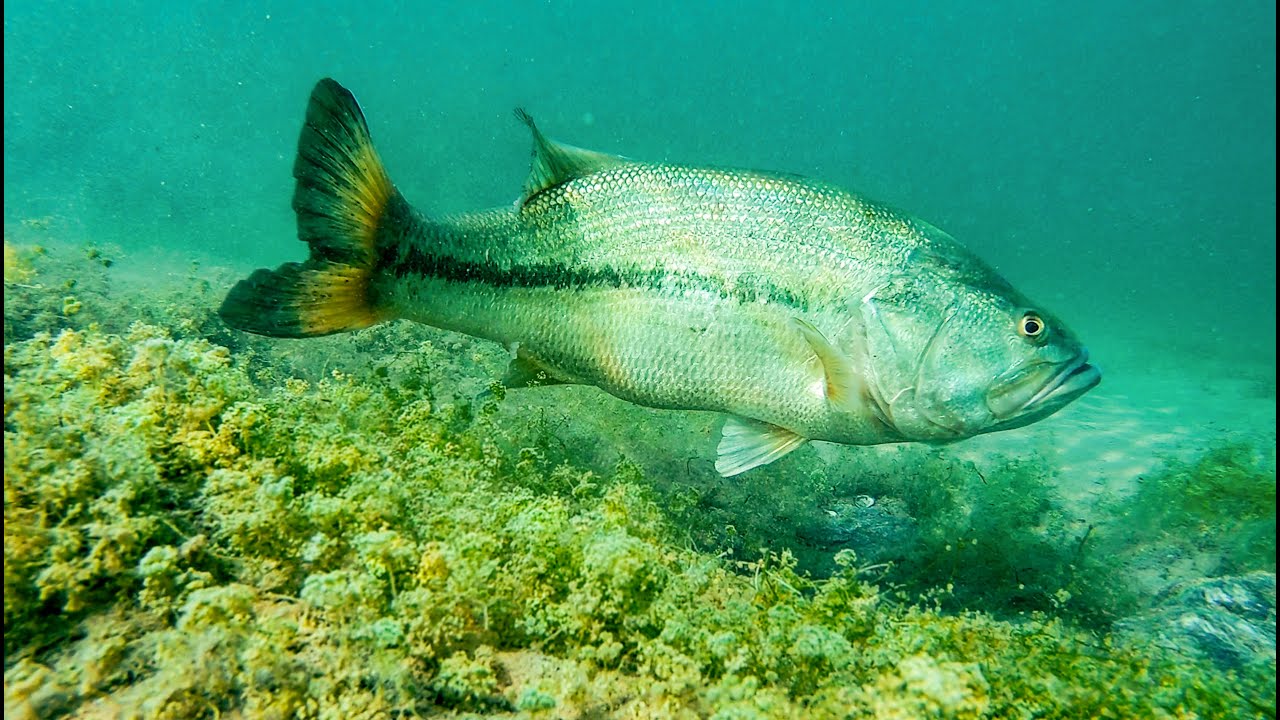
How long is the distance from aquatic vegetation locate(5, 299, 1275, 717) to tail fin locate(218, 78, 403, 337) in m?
0.47

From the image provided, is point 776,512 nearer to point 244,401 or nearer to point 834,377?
point 834,377

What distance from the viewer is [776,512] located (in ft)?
15.4

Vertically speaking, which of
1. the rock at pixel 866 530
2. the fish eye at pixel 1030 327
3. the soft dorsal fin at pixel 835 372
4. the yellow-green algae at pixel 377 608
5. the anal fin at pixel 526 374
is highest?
the fish eye at pixel 1030 327

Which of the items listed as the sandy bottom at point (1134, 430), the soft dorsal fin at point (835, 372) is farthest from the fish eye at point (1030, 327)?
the sandy bottom at point (1134, 430)

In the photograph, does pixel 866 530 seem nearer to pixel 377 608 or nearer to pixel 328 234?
pixel 377 608

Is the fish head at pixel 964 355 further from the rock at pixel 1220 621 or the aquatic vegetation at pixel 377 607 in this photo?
the rock at pixel 1220 621

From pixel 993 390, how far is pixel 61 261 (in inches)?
444

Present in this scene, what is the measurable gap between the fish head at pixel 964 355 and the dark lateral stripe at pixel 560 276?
1.87 feet

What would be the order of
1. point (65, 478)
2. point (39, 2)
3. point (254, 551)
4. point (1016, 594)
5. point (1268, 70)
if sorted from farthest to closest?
point (39, 2) < point (1268, 70) < point (1016, 594) < point (254, 551) < point (65, 478)

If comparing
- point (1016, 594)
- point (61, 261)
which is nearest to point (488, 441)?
point (1016, 594)

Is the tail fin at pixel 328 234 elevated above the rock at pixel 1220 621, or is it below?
above

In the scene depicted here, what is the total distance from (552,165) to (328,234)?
122 centimetres

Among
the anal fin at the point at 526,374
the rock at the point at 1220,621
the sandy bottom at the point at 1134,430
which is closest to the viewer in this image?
the anal fin at the point at 526,374

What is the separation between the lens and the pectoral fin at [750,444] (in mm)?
3342
